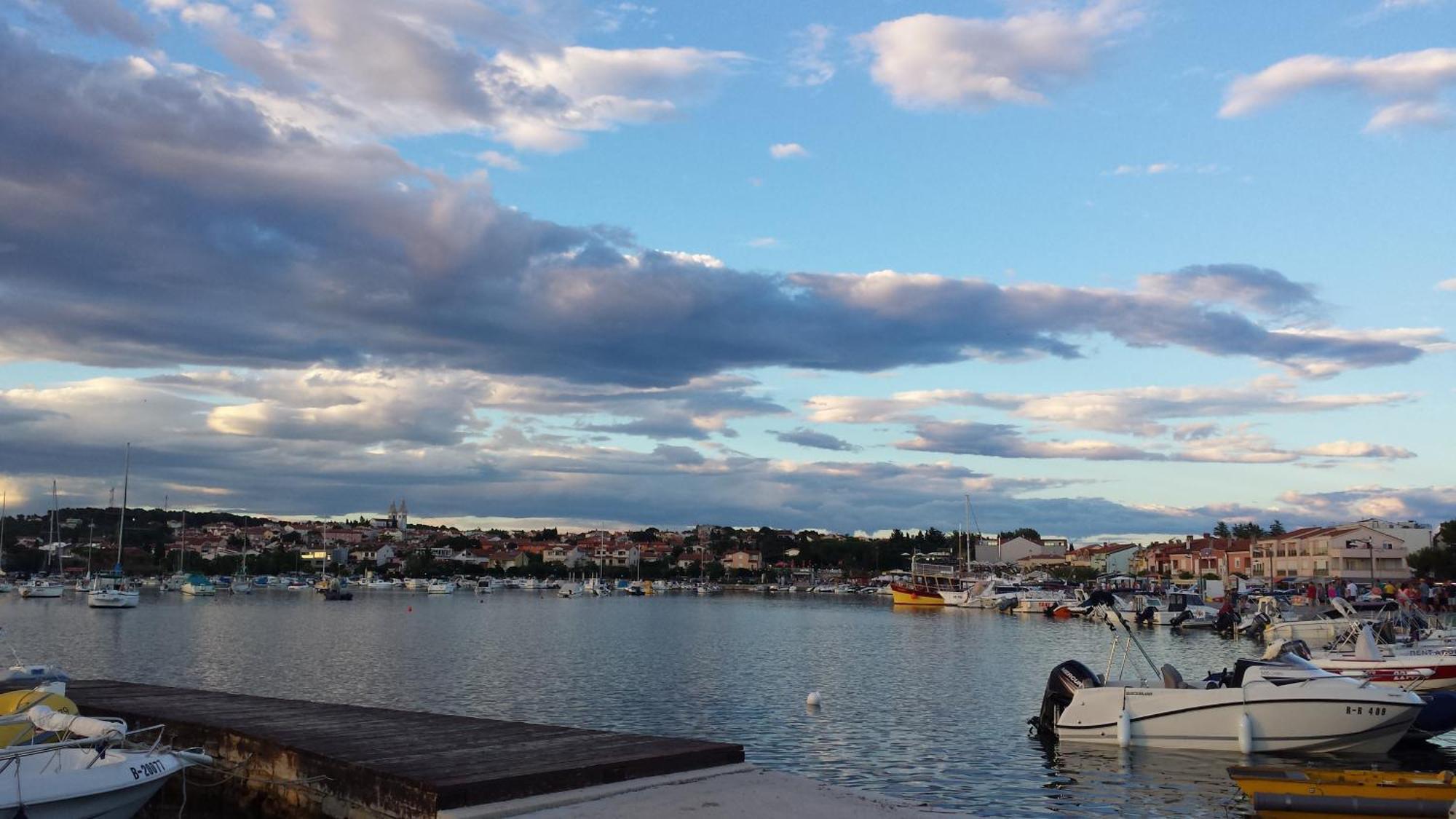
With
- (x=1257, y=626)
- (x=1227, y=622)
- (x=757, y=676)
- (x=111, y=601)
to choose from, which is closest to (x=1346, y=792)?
(x=757, y=676)

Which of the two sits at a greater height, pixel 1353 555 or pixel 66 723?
pixel 1353 555

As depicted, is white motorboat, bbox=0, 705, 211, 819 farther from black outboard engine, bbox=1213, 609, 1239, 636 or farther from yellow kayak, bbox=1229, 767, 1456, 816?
black outboard engine, bbox=1213, 609, 1239, 636

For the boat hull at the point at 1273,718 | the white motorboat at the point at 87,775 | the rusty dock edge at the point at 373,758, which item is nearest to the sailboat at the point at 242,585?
the rusty dock edge at the point at 373,758

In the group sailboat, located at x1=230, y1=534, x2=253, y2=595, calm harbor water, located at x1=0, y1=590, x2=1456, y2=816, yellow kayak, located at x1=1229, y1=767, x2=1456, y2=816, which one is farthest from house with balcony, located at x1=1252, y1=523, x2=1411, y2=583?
sailboat, located at x1=230, y1=534, x2=253, y2=595

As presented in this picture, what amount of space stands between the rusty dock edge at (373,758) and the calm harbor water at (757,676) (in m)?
5.06

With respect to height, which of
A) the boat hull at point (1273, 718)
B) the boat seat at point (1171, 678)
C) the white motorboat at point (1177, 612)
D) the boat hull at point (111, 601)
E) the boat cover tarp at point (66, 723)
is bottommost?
the boat hull at point (111, 601)

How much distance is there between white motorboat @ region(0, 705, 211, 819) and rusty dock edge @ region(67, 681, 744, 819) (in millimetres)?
1535

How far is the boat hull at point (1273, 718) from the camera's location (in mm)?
21938

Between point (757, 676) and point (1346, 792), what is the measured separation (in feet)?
92.3

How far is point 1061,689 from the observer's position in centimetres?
2531

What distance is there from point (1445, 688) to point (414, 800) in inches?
1205

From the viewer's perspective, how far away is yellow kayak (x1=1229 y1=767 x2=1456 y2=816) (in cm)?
1420

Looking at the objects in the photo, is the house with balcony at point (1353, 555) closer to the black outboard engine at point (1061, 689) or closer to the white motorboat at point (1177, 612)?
the white motorboat at point (1177, 612)

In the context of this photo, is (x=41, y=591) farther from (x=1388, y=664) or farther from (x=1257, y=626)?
(x=1388, y=664)
